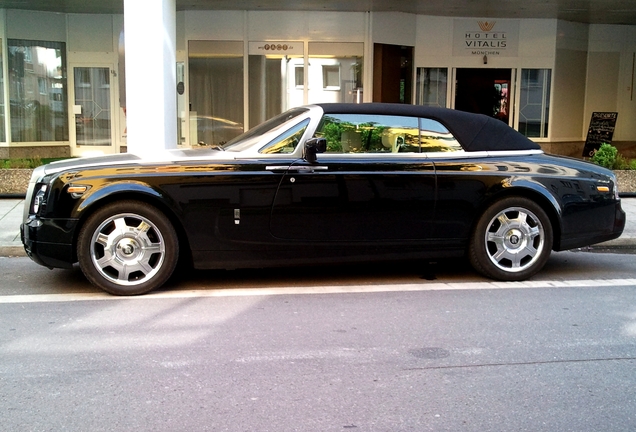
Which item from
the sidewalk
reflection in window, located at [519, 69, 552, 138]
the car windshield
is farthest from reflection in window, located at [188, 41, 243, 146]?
the car windshield

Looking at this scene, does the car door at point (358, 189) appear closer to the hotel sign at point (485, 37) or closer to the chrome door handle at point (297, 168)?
the chrome door handle at point (297, 168)

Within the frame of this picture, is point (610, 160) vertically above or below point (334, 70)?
below

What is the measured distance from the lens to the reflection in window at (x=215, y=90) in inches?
633

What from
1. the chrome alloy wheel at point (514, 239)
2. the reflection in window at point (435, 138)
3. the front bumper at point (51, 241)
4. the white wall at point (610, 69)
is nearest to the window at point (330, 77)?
the white wall at point (610, 69)

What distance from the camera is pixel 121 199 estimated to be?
5.91 metres

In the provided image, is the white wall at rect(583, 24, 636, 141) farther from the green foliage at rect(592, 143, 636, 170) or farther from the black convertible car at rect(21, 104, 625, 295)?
the black convertible car at rect(21, 104, 625, 295)

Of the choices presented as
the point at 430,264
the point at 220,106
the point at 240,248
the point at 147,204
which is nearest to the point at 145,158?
the point at 147,204

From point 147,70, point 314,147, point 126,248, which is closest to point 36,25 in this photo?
point 147,70

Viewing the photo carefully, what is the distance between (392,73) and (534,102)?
13.2 feet

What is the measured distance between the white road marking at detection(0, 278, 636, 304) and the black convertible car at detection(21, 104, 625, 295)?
0.14 metres

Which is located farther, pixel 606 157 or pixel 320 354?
pixel 606 157

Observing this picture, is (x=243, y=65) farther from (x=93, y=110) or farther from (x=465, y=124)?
(x=465, y=124)

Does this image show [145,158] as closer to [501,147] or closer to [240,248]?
[240,248]

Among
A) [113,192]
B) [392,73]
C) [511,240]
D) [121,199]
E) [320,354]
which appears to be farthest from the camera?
[392,73]
